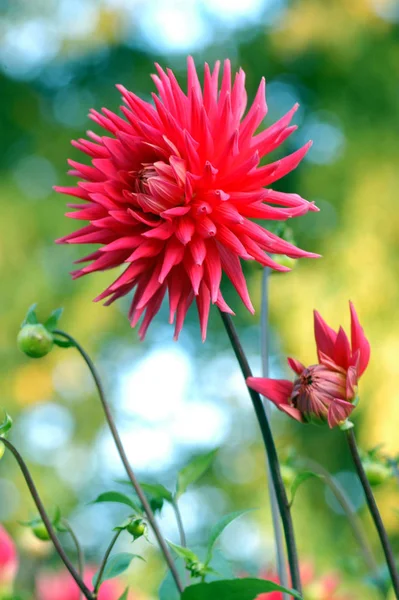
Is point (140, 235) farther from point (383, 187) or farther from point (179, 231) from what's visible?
point (383, 187)

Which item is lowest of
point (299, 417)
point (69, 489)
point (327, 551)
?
point (327, 551)

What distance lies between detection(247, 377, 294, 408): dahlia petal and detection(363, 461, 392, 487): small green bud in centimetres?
17

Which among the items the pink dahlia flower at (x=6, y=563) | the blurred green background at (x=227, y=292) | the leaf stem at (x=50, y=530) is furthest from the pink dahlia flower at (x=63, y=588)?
the blurred green background at (x=227, y=292)

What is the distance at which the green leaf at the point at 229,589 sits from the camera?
1.15 feet

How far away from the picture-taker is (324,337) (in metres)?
0.40

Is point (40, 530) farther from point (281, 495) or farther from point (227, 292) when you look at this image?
point (227, 292)

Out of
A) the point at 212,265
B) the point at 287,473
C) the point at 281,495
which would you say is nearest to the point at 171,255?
the point at 212,265

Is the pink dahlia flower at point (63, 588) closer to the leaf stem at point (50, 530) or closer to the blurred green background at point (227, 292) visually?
the leaf stem at point (50, 530)

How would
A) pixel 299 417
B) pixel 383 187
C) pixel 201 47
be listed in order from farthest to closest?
pixel 201 47, pixel 383 187, pixel 299 417

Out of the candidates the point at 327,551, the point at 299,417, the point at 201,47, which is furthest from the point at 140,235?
the point at 201,47

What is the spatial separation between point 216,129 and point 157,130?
1.3 inches

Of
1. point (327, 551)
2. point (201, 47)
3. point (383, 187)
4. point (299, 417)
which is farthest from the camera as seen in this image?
point (201, 47)

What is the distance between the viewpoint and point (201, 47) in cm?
445

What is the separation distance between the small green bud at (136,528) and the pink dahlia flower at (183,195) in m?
0.11
